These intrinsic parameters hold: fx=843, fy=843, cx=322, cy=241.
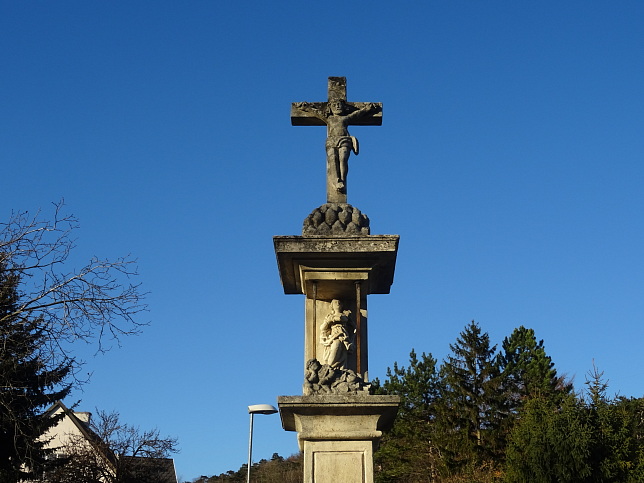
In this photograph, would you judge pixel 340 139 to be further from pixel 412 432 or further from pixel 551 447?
pixel 412 432

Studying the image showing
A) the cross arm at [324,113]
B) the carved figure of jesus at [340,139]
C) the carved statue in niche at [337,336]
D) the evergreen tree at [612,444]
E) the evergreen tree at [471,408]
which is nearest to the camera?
the carved statue in niche at [337,336]

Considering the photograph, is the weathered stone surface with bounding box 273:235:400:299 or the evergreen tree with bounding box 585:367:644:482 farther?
the evergreen tree with bounding box 585:367:644:482

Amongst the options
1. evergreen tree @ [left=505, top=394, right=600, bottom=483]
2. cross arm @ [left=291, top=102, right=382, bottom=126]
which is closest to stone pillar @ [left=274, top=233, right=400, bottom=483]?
cross arm @ [left=291, top=102, right=382, bottom=126]

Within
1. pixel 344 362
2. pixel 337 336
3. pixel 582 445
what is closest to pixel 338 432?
pixel 344 362

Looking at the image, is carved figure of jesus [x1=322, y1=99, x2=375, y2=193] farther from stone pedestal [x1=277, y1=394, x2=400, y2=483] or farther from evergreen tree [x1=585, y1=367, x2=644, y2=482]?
evergreen tree [x1=585, y1=367, x2=644, y2=482]

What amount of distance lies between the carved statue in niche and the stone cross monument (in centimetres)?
1

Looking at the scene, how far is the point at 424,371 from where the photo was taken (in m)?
44.7

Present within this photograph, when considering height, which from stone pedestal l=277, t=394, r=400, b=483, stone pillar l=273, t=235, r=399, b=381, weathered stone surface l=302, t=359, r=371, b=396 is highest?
stone pillar l=273, t=235, r=399, b=381

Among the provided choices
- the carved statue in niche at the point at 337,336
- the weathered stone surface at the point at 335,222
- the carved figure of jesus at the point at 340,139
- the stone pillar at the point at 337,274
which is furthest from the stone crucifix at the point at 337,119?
the carved statue in niche at the point at 337,336

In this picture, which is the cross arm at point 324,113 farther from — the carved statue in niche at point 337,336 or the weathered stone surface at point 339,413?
the weathered stone surface at point 339,413

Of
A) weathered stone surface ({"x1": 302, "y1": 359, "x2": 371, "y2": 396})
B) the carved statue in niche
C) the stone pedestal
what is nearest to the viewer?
the stone pedestal

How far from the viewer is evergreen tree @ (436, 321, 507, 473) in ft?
130

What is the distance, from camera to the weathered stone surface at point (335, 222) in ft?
30.8

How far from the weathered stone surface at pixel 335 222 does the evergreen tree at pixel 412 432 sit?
32.5 m
